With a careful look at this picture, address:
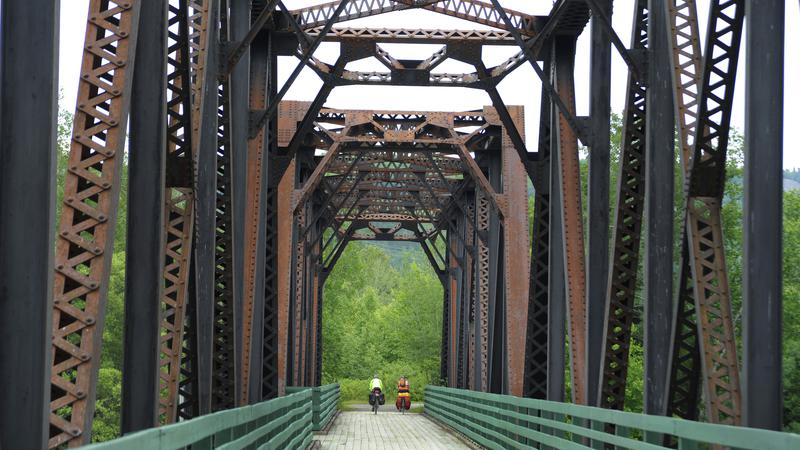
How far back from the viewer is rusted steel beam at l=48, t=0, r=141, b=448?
245 inches

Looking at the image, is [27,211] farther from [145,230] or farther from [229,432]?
[229,432]

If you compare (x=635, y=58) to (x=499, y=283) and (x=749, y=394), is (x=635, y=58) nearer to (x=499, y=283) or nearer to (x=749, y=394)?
(x=749, y=394)

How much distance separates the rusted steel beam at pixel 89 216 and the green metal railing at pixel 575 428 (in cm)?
292

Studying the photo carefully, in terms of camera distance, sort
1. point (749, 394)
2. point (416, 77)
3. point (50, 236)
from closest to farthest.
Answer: point (50, 236) < point (749, 394) < point (416, 77)

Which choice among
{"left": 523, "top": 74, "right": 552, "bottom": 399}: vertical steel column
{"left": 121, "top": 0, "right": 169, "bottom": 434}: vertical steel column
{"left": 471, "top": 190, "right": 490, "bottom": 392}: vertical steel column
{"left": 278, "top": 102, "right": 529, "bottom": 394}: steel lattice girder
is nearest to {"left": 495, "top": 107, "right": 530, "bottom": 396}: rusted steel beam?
{"left": 278, "top": 102, "right": 529, "bottom": 394}: steel lattice girder

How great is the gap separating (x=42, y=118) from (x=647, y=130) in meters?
6.62

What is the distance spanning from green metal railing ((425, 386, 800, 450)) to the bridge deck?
1.54ft

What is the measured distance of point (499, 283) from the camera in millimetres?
24391

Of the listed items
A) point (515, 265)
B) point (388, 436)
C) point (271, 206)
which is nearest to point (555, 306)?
point (271, 206)

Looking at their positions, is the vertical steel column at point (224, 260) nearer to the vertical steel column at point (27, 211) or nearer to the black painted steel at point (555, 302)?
the black painted steel at point (555, 302)

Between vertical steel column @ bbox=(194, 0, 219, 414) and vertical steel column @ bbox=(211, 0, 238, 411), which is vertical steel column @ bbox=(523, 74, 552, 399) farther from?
vertical steel column @ bbox=(194, 0, 219, 414)

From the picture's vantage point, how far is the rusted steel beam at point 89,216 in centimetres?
623

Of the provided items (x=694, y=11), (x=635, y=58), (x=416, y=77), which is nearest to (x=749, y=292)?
(x=694, y=11)

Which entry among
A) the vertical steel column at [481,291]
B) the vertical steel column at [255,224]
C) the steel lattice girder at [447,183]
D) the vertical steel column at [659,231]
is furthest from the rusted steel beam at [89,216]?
the vertical steel column at [481,291]
